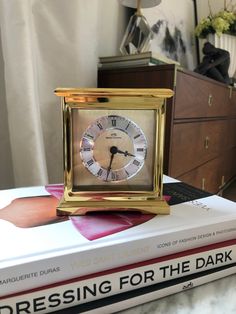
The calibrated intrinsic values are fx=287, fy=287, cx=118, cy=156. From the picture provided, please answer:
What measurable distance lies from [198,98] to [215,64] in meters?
0.38

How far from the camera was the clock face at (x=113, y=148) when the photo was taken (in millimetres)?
431

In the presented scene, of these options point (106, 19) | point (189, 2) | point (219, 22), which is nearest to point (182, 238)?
point (106, 19)

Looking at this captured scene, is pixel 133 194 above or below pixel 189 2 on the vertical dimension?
below

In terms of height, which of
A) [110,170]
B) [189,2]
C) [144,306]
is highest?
[189,2]

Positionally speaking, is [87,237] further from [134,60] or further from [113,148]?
[134,60]

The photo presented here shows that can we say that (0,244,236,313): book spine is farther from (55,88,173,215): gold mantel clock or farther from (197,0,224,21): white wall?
(197,0,224,21): white wall

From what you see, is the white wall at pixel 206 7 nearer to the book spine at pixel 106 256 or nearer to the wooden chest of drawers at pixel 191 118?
the wooden chest of drawers at pixel 191 118

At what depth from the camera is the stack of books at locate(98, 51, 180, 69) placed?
2.89ft

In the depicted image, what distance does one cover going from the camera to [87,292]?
1.04ft

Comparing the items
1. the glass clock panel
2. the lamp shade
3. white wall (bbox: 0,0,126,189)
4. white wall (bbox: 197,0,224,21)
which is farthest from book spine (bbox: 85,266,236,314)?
white wall (bbox: 197,0,224,21)

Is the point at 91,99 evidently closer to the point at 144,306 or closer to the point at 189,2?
the point at 144,306

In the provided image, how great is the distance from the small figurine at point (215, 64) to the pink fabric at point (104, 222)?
3.45ft

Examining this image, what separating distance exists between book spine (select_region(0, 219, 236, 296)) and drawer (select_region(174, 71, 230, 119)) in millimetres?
549

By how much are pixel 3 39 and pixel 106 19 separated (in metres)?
0.52
